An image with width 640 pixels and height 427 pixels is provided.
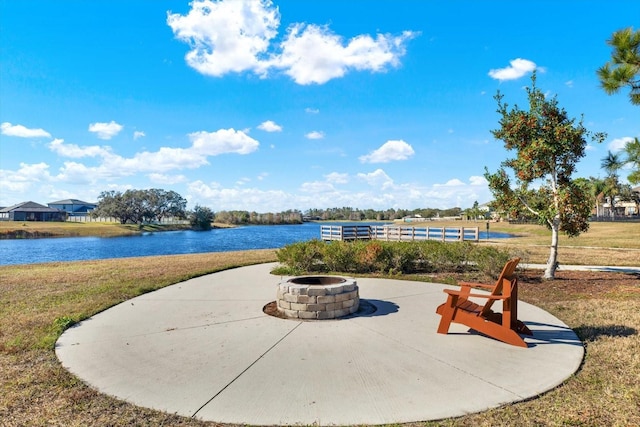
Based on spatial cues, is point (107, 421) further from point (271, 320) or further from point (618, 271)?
point (618, 271)

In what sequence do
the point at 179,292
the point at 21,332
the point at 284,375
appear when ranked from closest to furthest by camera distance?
the point at 284,375
the point at 21,332
the point at 179,292

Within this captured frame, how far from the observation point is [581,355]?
461 cm

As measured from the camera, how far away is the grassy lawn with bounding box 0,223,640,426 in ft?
10.6

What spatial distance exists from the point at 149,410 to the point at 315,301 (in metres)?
3.26

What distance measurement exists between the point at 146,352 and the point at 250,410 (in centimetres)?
217

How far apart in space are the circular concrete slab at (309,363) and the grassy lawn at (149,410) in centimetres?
18

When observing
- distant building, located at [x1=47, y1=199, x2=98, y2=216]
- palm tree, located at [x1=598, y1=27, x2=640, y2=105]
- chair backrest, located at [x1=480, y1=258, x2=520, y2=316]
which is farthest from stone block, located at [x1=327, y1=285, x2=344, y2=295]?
distant building, located at [x1=47, y1=199, x2=98, y2=216]

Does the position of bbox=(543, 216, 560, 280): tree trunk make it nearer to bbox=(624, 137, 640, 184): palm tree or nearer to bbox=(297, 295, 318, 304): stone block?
bbox=(624, 137, 640, 184): palm tree

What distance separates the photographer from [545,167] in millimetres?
9844

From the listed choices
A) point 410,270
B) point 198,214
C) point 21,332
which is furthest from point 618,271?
point 198,214

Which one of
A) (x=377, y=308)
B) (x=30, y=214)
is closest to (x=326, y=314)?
(x=377, y=308)

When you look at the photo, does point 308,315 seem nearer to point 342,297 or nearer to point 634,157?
point 342,297

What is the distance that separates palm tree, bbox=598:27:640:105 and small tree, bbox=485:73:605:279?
3.52 ft

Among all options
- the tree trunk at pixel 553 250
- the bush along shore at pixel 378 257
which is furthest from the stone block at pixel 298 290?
the tree trunk at pixel 553 250
